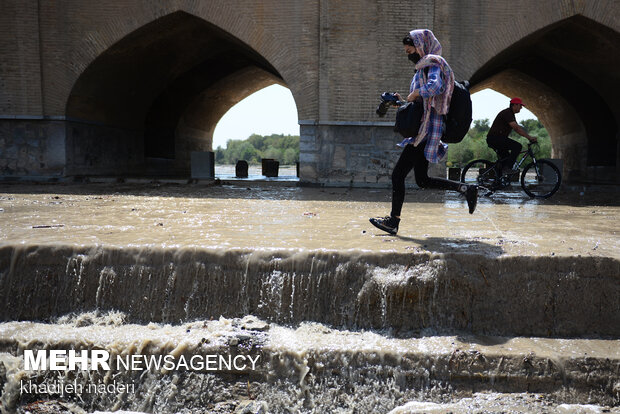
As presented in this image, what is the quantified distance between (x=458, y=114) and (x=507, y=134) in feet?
15.1

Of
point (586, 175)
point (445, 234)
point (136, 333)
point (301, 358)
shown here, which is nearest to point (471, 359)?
point (301, 358)

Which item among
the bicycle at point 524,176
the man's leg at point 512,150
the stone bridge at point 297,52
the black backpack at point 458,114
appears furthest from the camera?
Result: the stone bridge at point 297,52

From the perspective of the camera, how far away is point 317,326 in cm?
327

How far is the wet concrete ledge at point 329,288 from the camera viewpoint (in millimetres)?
3236

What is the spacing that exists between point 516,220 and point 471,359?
8.87 ft

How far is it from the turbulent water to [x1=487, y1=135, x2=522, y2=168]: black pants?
4.27 metres

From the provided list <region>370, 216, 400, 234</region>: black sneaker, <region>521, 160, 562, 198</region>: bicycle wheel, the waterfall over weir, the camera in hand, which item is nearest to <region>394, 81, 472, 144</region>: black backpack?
the camera in hand

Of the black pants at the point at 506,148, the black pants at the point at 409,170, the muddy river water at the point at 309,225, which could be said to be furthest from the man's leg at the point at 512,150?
the black pants at the point at 409,170

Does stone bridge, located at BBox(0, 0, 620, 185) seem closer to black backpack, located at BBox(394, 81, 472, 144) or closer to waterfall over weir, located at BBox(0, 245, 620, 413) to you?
black backpack, located at BBox(394, 81, 472, 144)

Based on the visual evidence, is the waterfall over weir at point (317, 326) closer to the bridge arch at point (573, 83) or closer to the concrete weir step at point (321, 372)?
the concrete weir step at point (321, 372)

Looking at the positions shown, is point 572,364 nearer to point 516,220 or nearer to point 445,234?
point 445,234

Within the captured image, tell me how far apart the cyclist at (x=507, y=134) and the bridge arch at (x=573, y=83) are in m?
3.62

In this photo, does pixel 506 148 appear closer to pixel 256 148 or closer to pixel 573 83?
pixel 573 83

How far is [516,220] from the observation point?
5180mm
